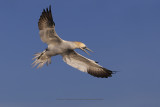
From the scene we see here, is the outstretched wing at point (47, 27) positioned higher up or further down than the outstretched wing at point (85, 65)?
higher up

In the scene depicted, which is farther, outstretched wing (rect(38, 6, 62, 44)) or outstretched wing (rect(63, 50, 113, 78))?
outstretched wing (rect(63, 50, 113, 78))

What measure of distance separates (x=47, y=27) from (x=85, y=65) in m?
4.06

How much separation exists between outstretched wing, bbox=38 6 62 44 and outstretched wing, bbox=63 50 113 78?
1808 mm

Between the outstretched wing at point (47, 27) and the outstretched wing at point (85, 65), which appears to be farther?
the outstretched wing at point (85, 65)

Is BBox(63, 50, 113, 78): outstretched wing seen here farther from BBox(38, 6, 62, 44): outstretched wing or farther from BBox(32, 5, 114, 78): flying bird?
BBox(38, 6, 62, 44): outstretched wing

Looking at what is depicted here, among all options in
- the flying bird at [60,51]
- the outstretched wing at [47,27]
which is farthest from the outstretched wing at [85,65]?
the outstretched wing at [47,27]

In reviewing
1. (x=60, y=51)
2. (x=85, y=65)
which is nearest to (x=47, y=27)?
(x=60, y=51)

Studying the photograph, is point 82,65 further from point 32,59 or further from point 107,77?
point 32,59

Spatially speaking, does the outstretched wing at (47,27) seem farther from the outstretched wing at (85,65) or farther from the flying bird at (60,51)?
the outstretched wing at (85,65)

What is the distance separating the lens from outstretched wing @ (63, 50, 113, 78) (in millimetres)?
24236

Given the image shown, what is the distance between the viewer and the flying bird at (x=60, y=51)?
2239 cm

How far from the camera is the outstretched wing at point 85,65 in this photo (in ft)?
79.5

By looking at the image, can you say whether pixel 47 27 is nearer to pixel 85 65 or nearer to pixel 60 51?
pixel 60 51

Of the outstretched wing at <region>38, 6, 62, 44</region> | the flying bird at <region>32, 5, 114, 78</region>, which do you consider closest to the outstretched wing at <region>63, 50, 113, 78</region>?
the flying bird at <region>32, 5, 114, 78</region>
